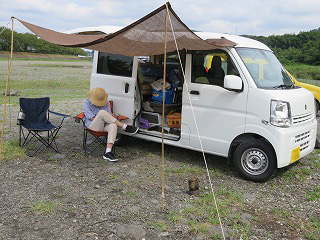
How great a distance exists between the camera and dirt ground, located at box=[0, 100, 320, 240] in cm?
386

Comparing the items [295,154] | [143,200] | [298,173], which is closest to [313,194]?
[295,154]

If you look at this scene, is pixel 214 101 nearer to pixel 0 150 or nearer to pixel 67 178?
pixel 67 178

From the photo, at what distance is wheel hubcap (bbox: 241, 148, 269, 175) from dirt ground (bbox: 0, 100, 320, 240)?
211mm

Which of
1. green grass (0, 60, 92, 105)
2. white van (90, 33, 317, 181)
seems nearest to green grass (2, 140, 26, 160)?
white van (90, 33, 317, 181)

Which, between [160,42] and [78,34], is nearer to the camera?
[160,42]

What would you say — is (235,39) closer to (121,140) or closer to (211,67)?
(211,67)

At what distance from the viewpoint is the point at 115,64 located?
681 centimetres

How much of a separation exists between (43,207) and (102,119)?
220 cm

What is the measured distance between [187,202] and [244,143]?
1.38 metres

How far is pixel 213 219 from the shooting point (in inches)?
163

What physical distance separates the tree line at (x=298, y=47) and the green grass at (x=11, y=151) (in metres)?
37.0

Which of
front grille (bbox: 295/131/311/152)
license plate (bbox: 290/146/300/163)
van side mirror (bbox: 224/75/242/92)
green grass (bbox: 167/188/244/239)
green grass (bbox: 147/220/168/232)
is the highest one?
van side mirror (bbox: 224/75/242/92)

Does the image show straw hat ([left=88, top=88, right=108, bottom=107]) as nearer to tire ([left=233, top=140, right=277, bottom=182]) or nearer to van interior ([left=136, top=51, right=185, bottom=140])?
van interior ([left=136, top=51, right=185, bottom=140])


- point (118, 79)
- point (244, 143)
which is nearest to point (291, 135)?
point (244, 143)
